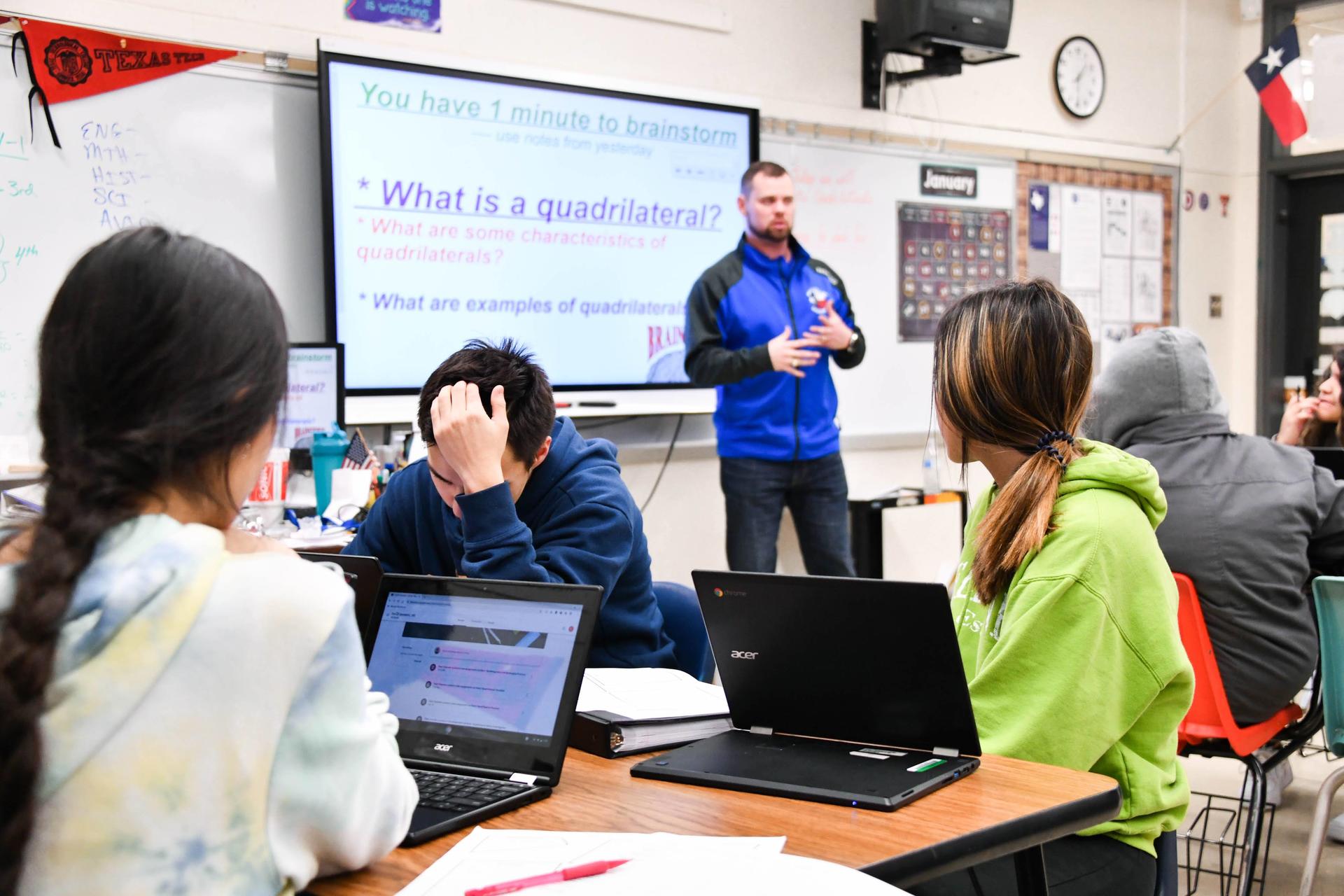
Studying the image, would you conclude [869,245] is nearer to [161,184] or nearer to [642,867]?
[161,184]

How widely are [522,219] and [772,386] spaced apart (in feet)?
3.34

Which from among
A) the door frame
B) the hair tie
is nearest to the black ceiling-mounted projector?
the door frame

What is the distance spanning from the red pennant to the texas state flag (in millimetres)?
4290

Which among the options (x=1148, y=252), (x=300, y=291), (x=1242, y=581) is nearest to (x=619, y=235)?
(x=300, y=291)

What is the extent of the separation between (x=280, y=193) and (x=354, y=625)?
315 cm

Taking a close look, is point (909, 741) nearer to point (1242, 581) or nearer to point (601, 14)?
point (1242, 581)

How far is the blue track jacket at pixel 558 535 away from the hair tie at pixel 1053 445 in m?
0.61

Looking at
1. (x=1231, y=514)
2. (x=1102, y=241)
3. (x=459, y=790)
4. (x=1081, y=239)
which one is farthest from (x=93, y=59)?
(x=1102, y=241)

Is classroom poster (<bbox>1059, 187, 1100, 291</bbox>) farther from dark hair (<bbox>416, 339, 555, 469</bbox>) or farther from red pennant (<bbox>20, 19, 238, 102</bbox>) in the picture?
dark hair (<bbox>416, 339, 555, 469</bbox>)

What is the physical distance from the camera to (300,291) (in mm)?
3838

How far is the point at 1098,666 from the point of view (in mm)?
1442

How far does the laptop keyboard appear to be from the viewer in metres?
1.20

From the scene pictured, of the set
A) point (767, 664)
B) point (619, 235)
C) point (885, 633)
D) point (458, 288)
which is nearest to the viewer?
point (885, 633)

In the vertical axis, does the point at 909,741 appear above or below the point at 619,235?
below
